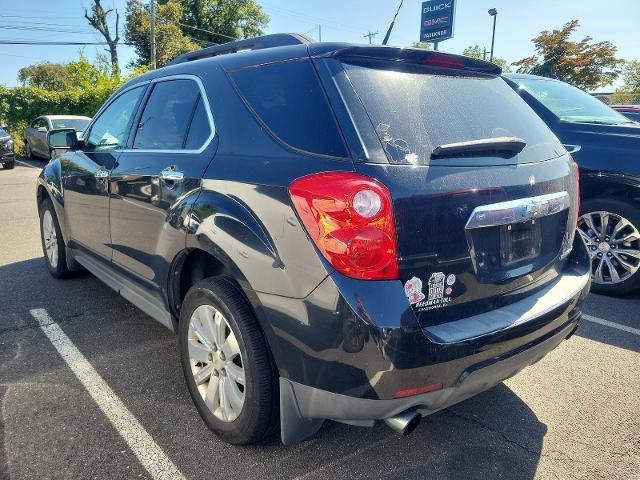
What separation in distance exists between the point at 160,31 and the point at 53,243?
36.1 m

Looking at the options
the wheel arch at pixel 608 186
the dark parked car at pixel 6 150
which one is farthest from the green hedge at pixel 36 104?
the wheel arch at pixel 608 186

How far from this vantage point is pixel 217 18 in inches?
1629

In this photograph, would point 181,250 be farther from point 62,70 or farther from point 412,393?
point 62,70

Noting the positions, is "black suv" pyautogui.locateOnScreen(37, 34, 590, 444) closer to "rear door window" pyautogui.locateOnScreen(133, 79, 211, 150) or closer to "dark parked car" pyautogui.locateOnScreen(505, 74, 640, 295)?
"rear door window" pyautogui.locateOnScreen(133, 79, 211, 150)

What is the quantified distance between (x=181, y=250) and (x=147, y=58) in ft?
137

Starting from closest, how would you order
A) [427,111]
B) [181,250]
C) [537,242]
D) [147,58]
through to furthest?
[427,111] → [537,242] → [181,250] → [147,58]

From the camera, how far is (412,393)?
1.83m

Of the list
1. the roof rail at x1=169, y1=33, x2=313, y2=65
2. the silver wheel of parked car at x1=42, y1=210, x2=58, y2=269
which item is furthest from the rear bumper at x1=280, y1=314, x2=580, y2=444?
the silver wheel of parked car at x1=42, y1=210, x2=58, y2=269

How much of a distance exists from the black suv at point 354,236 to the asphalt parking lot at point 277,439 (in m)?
0.23

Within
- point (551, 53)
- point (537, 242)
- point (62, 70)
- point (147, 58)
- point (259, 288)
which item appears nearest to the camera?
point (259, 288)

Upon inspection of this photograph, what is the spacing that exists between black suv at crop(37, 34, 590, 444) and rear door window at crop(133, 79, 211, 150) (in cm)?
2

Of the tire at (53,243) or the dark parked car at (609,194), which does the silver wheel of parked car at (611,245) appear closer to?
the dark parked car at (609,194)

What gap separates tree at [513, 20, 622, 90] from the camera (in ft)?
107

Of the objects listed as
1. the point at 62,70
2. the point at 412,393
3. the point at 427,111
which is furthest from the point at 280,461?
the point at 62,70
